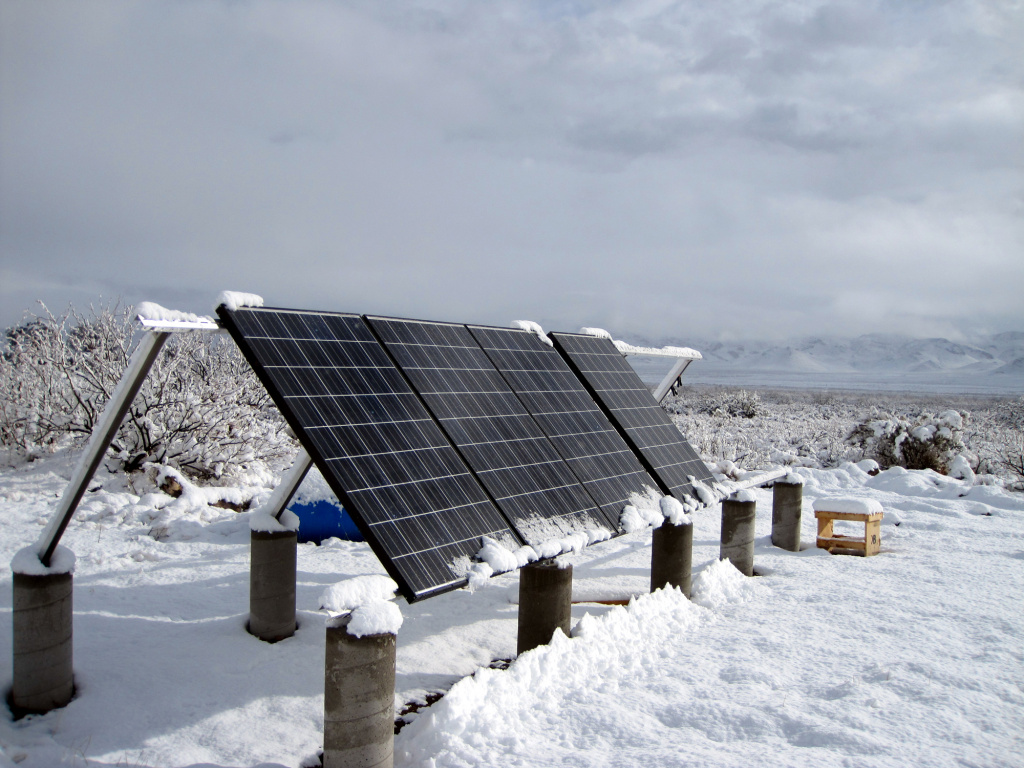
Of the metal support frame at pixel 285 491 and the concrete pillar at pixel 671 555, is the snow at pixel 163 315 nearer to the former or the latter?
the metal support frame at pixel 285 491

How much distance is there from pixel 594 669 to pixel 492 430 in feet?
7.24

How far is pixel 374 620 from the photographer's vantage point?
14.5 feet

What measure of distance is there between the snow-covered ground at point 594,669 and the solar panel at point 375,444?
127 centimetres

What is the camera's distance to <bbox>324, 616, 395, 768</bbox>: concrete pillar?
4.37 meters

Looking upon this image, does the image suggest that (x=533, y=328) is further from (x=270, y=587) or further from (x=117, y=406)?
(x=117, y=406)

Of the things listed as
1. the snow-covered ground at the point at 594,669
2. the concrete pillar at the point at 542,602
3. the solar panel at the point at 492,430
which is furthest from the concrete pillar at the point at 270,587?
Result: the concrete pillar at the point at 542,602

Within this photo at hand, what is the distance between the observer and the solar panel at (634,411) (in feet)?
27.5

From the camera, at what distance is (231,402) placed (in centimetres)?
1553

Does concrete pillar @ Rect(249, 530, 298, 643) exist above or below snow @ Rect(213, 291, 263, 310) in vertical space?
below

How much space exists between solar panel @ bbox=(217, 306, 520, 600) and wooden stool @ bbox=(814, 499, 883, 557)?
6.97 metres

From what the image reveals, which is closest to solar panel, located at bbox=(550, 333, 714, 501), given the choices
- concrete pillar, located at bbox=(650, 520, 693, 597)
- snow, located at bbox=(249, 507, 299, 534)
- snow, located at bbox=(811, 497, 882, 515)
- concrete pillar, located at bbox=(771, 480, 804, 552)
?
concrete pillar, located at bbox=(650, 520, 693, 597)

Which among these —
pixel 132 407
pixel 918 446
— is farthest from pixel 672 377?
pixel 918 446

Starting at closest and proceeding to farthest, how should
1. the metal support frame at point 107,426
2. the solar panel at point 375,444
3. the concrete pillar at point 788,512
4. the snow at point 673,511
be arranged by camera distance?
the solar panel at point 375,444 → the metal support frame at point 107,426 → the snow at point 673,511 → the concrete pillar at point 788,512

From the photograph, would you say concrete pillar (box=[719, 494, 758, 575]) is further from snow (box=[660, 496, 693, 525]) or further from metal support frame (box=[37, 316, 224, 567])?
metal support frame (box=[37, 316, 224, 567])
